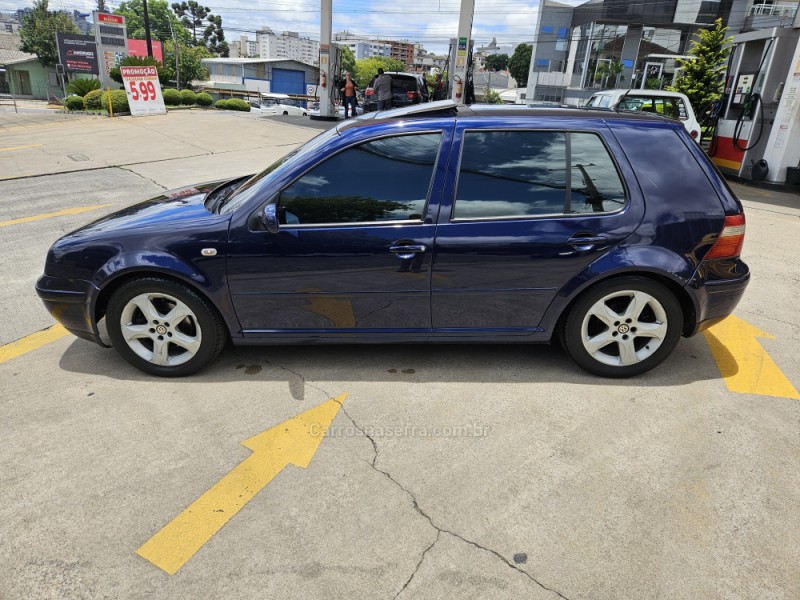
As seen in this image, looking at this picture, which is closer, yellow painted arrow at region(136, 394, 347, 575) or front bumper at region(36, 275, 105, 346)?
yellow painted arrow at region(136, 394, 347, 575)

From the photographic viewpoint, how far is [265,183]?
3359 millimetres

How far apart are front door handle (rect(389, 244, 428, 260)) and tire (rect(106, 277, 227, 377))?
1193mm

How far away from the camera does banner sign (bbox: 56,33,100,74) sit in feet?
141

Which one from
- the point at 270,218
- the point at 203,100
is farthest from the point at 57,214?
the point at 203,100

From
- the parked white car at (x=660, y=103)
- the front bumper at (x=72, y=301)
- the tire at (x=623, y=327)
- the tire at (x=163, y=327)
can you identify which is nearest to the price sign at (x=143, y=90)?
the parked white car at (x=660, y=103)

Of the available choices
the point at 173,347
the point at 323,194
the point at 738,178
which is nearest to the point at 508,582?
the point at 323,194

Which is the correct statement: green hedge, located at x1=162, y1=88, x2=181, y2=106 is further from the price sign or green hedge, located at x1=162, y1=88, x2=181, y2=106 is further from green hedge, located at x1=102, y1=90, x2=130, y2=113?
green hedge, located at x1=102, y1=90, x2=130, y2=113

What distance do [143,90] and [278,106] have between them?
31.1 metres

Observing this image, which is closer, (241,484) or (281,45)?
(241,484)

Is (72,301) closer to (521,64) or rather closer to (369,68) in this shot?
(521,64)

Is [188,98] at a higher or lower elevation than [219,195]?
lower

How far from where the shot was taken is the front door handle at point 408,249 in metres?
3.20

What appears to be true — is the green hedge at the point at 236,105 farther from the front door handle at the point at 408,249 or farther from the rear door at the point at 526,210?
the front door handle at the point at 408,249

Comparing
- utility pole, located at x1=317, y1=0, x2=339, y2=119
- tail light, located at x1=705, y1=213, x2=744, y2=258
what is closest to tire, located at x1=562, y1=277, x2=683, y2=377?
tail light, located at x1=705, y1=213, x2=744, y2=258
